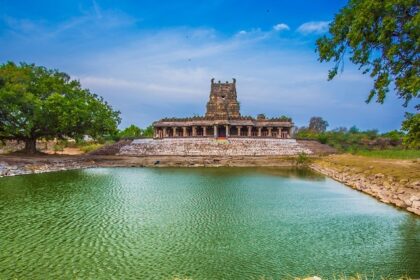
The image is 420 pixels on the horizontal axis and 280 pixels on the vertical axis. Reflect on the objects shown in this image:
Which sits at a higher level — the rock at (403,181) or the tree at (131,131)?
the tree at (131,131)

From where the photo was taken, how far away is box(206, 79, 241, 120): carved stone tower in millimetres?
67625

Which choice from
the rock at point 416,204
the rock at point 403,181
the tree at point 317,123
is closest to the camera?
the rock at point 416,204

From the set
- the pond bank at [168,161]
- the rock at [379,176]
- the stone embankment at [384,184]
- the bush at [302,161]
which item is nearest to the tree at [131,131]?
the pond bank at [168,161]

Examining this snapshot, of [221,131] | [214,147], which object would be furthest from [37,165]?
[221,131]

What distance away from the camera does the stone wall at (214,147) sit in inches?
1948

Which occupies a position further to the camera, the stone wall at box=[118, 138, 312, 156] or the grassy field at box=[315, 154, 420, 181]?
the stone wall at box=[118, 138, 312, 156]

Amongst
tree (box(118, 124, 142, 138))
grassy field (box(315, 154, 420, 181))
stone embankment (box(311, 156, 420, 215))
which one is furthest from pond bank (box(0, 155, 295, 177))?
tree (box(118, 124, 142, 138))

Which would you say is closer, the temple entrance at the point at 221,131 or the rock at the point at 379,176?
the rock at the point at 379,176

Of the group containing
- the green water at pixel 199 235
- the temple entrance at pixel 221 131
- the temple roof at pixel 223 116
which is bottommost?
the green water at pixel 199 235

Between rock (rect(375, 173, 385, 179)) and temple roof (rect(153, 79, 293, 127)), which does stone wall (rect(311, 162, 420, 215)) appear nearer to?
rock (rect(375, 173, 385, 179))

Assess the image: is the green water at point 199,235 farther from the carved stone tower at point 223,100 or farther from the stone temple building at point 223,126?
the carved stone tower at point 223,100

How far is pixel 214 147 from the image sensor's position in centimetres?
5122

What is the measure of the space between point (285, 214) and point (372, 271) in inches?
269

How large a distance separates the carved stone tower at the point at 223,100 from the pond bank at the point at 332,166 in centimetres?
2390
